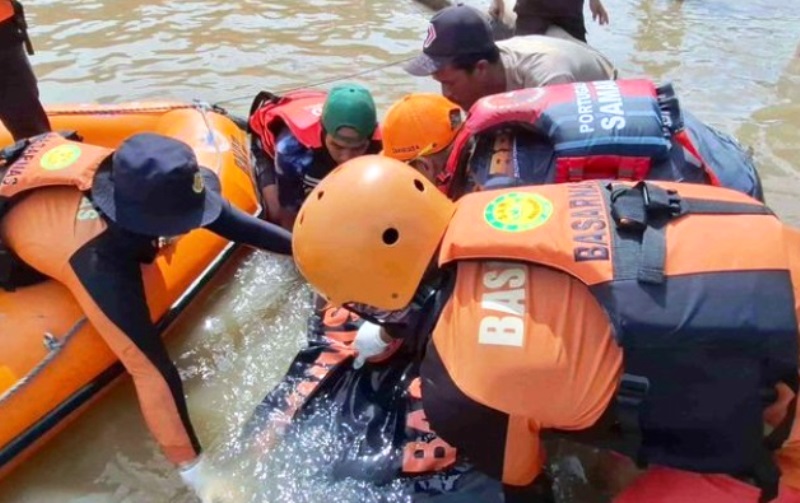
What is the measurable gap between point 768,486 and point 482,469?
70cm

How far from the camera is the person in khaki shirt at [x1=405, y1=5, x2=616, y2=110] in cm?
339

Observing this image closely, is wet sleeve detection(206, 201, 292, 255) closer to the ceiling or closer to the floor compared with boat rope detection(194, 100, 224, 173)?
closer to the ceiling

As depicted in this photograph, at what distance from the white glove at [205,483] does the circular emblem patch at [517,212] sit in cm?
137

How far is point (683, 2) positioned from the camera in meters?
8.38

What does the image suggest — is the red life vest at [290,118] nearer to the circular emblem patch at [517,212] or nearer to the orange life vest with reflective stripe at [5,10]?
the orange life vest with reflective stripe at [5,10]

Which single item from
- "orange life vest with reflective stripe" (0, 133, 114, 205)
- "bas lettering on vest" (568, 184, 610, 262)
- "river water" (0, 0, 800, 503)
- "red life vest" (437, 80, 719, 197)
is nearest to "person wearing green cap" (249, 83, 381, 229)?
"river water" (0, 0, 800, 503)

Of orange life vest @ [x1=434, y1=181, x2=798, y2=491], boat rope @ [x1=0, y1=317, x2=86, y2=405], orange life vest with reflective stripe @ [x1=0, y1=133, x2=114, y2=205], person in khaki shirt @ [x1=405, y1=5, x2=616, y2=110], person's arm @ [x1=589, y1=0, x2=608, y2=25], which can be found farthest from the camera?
person's arm @ [x1=589, y1=0, x2=608, y2=25]

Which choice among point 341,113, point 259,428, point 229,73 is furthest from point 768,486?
point 229,73

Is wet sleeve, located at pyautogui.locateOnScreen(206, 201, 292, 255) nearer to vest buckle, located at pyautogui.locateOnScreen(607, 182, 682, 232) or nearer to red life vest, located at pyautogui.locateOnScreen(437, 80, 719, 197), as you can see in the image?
red life vest, located at pyautogui.locateOnScreen(437, 80, 719, 197)

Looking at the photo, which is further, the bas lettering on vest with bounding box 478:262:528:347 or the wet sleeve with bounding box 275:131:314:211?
the wet sleeve with bounding box 275:131:314:211

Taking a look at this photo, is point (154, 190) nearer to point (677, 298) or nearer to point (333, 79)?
point (677, 298)

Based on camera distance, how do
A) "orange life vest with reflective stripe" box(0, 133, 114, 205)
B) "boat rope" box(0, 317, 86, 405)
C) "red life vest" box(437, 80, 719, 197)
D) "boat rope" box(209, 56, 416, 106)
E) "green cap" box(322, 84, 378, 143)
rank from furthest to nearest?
"boat rope" box(209, 56, 416, 106) → "green cap" box(322, 84, 378, 143) → "orange life vest with reflective stripe" box(0, 133, 114, 205) → "boat rope" box(0, 317, 86, 405) → "red life vest" box(437, 80, 719, 197)

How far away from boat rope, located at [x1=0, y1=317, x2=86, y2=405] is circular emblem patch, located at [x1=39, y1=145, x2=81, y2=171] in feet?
1.83

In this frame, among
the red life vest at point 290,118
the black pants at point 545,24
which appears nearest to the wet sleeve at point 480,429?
the red life vest at point 290,118
